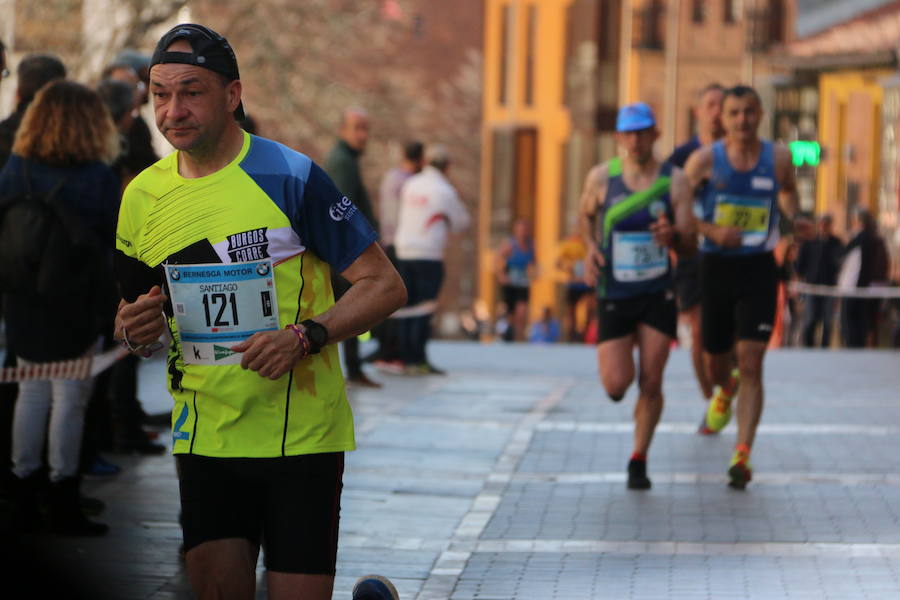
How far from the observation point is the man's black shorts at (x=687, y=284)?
514 inches

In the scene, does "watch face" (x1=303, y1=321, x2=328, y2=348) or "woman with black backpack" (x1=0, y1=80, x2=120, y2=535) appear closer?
"watch face" (x1=303, y1=321, x2=328, y2=348)

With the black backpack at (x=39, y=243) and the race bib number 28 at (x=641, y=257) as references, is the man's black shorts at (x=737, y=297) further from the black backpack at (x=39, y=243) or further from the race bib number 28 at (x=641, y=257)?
the black backpack at (x=39, y=243)

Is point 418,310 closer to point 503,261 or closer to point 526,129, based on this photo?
point 503,261

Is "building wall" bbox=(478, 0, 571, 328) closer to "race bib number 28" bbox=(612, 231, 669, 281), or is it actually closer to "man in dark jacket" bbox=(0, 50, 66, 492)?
"race bib number 28" bbox=(612, 231, 669, 281)

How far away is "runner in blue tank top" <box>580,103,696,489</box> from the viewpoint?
974 cm

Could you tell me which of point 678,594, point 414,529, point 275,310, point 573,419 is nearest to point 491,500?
point 414,529

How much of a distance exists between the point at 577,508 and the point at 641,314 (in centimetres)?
108

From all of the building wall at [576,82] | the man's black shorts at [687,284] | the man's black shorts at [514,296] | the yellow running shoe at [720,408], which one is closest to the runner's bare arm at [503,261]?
the man's black shorts at [514,296]

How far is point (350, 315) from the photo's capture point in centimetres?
468

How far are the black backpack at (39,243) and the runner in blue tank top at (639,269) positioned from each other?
9.20 ft

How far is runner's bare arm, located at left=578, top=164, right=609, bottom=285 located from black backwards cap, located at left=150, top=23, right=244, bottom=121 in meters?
5.22

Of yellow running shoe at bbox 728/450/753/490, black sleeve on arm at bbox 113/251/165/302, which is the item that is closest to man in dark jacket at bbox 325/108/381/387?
yellow running shoe at bbox 728/450/753/490

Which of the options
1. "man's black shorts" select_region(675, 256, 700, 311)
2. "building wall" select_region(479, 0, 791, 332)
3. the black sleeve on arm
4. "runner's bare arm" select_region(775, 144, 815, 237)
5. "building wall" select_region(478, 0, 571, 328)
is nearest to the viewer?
the black sleeve on arm

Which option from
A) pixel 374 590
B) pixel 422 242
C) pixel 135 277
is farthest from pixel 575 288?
pixel 135 277
